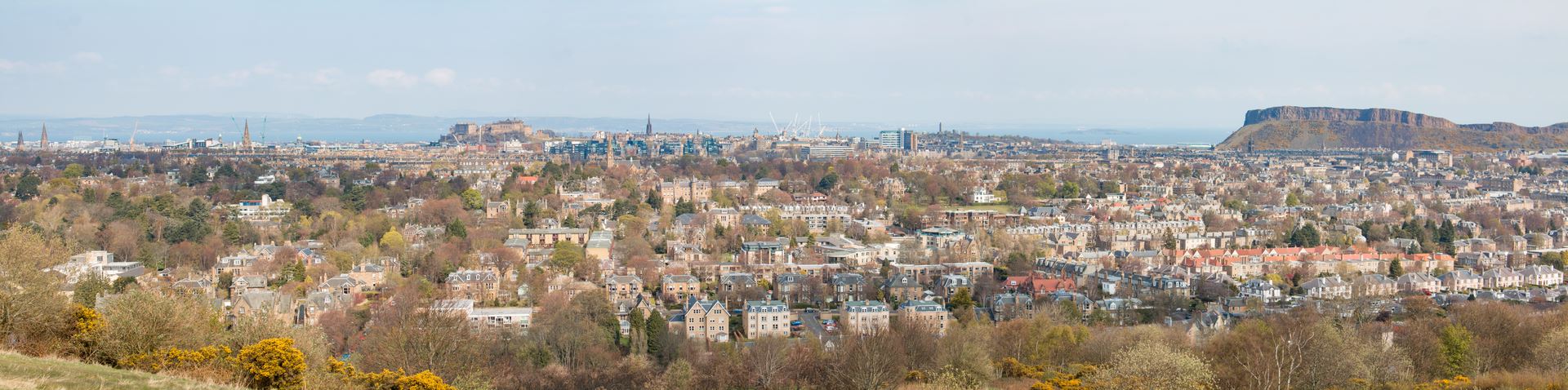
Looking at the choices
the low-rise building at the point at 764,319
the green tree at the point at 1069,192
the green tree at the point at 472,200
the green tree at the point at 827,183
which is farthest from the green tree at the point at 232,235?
the green tree at the point at 1069,192

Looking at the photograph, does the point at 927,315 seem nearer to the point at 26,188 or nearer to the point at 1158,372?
the point at 1158,372

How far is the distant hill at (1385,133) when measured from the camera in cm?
6397

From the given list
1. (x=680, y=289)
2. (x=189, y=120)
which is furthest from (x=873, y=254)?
(x=189, y=120)

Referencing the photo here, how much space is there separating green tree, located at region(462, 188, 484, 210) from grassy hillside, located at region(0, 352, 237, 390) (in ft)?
69.5

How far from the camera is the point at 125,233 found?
21.9 m

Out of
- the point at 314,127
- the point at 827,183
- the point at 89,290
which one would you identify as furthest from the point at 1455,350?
the point at 314,127

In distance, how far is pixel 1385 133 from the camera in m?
68.0

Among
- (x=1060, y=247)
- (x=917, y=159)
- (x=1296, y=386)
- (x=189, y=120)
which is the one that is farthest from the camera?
(x=189, y=120)

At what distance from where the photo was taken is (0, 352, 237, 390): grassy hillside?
271 inches

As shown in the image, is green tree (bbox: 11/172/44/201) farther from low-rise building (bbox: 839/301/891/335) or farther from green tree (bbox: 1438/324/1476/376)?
green tree (bbox: 1438/324/1476/376)

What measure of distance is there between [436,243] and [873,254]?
7.48 m

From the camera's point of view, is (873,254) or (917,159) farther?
(917,159)

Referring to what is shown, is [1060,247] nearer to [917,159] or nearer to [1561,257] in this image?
[1561,257]

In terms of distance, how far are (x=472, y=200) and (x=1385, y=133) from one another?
176 ft
